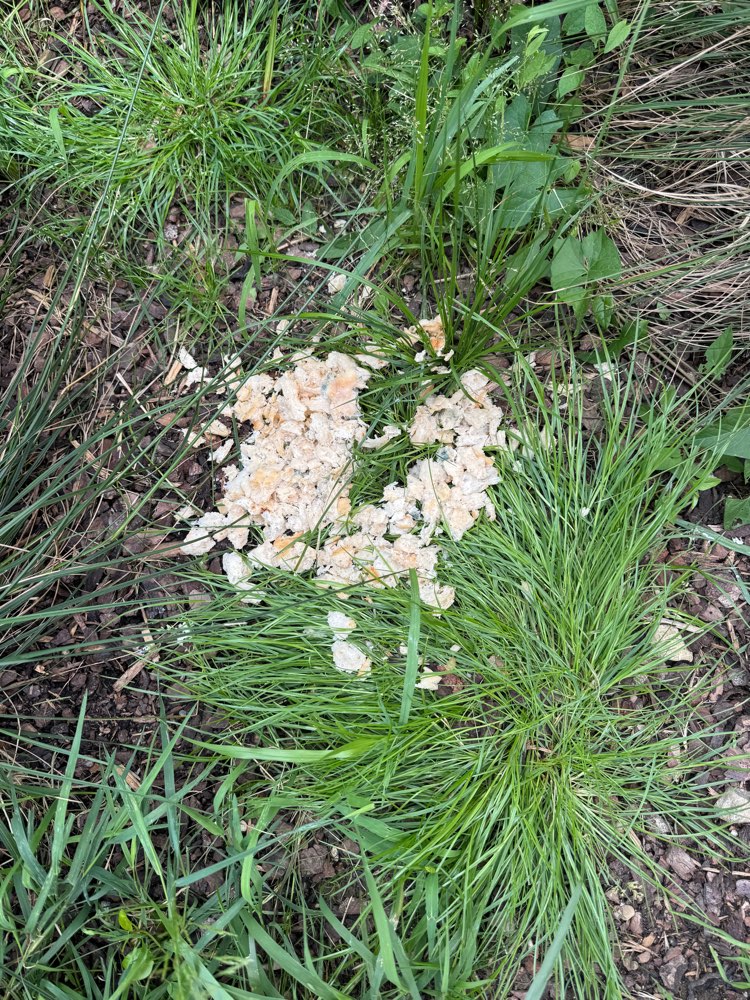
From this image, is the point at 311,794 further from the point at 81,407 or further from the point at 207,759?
the point at 81,407

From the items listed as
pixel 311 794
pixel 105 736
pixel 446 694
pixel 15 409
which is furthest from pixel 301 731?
pixel 15 409

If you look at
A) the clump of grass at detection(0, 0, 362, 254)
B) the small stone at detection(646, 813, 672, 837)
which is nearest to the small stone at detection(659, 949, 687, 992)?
the small stone at detection(646, 813, 672, 837)

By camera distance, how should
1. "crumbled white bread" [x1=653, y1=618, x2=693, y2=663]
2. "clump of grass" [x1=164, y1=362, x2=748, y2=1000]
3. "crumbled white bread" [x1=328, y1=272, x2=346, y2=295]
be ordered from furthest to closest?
1. "crumbled white bread" [x1=328, y1=272, x2=346, y2=295]
2. "crumbled white bread" [x1=653, y1=618, x2=693, y2=663]
3. "clump of grass" [x1=164, y1=362, x2=748, y2=1000]

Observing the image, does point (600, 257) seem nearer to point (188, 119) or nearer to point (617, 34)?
point (617, 34)

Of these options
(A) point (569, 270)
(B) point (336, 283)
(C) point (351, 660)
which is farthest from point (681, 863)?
(B) point (336, 283)

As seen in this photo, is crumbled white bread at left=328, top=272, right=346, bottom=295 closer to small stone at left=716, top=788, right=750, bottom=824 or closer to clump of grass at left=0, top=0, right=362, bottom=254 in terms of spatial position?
clump of grass at left=0, top=0, right=362, bottom=254

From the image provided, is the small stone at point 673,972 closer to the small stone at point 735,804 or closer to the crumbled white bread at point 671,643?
the small stone at point 735,804

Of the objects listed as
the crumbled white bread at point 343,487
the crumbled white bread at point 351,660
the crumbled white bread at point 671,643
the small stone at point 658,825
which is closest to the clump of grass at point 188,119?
the crumbled white bread at point 343,487
